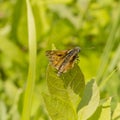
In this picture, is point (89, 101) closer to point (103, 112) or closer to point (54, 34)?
point (103, 112)

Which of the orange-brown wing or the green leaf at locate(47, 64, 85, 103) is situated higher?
the orange-brown wing

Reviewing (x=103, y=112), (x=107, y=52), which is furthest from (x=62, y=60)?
(x=107, y=52)

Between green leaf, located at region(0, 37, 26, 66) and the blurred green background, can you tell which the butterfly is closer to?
the blurred green background

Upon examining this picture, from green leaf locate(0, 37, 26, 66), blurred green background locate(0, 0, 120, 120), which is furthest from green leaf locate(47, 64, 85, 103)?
green leaf locate(0, 37, 26, 66)

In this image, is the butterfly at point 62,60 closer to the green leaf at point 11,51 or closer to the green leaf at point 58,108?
the green leaf at point 58,108

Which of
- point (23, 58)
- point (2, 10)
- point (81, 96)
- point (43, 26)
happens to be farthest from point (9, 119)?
point (2, 10)

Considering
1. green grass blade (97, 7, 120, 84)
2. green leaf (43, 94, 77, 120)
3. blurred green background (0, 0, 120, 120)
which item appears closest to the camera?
green leaf (43, 94, 77, 120)

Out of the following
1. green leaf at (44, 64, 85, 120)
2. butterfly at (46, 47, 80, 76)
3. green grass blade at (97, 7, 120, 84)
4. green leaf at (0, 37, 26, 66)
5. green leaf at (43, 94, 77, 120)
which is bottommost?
green leaf at (43, 94, 77, 120)
